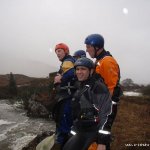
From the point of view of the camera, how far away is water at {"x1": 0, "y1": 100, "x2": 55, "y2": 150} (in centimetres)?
1644

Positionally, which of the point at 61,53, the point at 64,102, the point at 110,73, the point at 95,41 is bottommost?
the point at 64,102

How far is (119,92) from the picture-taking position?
5.11 metres

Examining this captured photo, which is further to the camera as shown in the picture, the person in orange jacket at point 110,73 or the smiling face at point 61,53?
the smiling face at point 61,53

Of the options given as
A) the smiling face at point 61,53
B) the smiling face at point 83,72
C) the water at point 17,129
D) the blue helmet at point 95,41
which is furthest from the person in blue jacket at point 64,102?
the water at point 17,129

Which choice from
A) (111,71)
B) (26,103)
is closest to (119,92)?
(111,71)

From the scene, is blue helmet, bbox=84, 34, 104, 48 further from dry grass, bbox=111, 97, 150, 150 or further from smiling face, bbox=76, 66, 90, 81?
dry grass, bbox=111, 97, 150, 150

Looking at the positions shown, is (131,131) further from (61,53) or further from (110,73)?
(110,73)

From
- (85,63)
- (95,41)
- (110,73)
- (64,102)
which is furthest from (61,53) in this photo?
(110,73)

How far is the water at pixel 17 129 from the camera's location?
1644 centimetres

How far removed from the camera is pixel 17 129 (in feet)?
67.7

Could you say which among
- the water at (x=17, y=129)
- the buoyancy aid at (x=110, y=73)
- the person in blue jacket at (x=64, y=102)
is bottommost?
the water at (x=17, y=129)

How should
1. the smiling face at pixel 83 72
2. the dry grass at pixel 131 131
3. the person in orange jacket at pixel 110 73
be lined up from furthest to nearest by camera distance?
the dry grass at pixel 131 131
the smiling face at pixel 83 72
the person in orange jacket at pixel 110 73

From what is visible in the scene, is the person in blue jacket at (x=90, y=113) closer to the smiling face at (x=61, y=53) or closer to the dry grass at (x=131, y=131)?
the smiling face at (x=61, y=53)

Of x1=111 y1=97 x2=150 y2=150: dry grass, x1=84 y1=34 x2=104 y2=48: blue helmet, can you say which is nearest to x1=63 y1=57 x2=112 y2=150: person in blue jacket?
x1=84 y1=34 x2=104 y2=48: blue helmet
